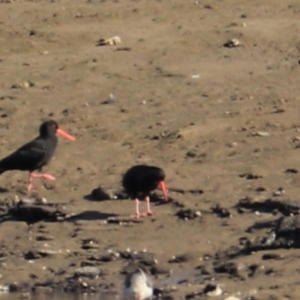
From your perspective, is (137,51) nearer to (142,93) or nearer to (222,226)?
(142,93)

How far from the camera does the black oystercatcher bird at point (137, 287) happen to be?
11141 mm

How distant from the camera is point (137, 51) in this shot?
61.4 feet

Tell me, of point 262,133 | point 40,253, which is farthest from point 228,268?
point 262,133

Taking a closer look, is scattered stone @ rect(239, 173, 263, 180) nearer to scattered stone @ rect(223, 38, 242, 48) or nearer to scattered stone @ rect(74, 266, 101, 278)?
scattered stone @ rect(74, 266, 101, 278)

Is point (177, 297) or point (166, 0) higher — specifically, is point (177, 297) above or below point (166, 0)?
above

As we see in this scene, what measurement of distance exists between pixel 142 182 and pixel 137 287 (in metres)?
2.11

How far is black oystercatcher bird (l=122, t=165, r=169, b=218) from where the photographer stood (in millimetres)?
13180

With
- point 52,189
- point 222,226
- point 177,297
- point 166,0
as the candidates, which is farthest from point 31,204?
point 166,0

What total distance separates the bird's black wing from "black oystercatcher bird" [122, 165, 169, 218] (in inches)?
56.4

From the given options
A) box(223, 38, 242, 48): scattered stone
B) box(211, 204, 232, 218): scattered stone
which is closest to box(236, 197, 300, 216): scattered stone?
box(211, 204, 232, 218): scattered stone

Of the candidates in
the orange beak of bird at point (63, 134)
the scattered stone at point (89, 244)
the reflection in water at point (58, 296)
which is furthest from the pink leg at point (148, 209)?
the orange beak of bird at point (63, 134)

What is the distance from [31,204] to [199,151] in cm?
195

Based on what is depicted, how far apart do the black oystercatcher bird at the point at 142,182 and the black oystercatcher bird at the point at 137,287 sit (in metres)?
1.84

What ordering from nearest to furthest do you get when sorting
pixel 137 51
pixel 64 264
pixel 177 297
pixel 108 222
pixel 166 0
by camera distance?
1. pixel 177 297
2. pixel 64 264
3. pixel 108 222
4. pixel 137 51
5. pixel 166 0
